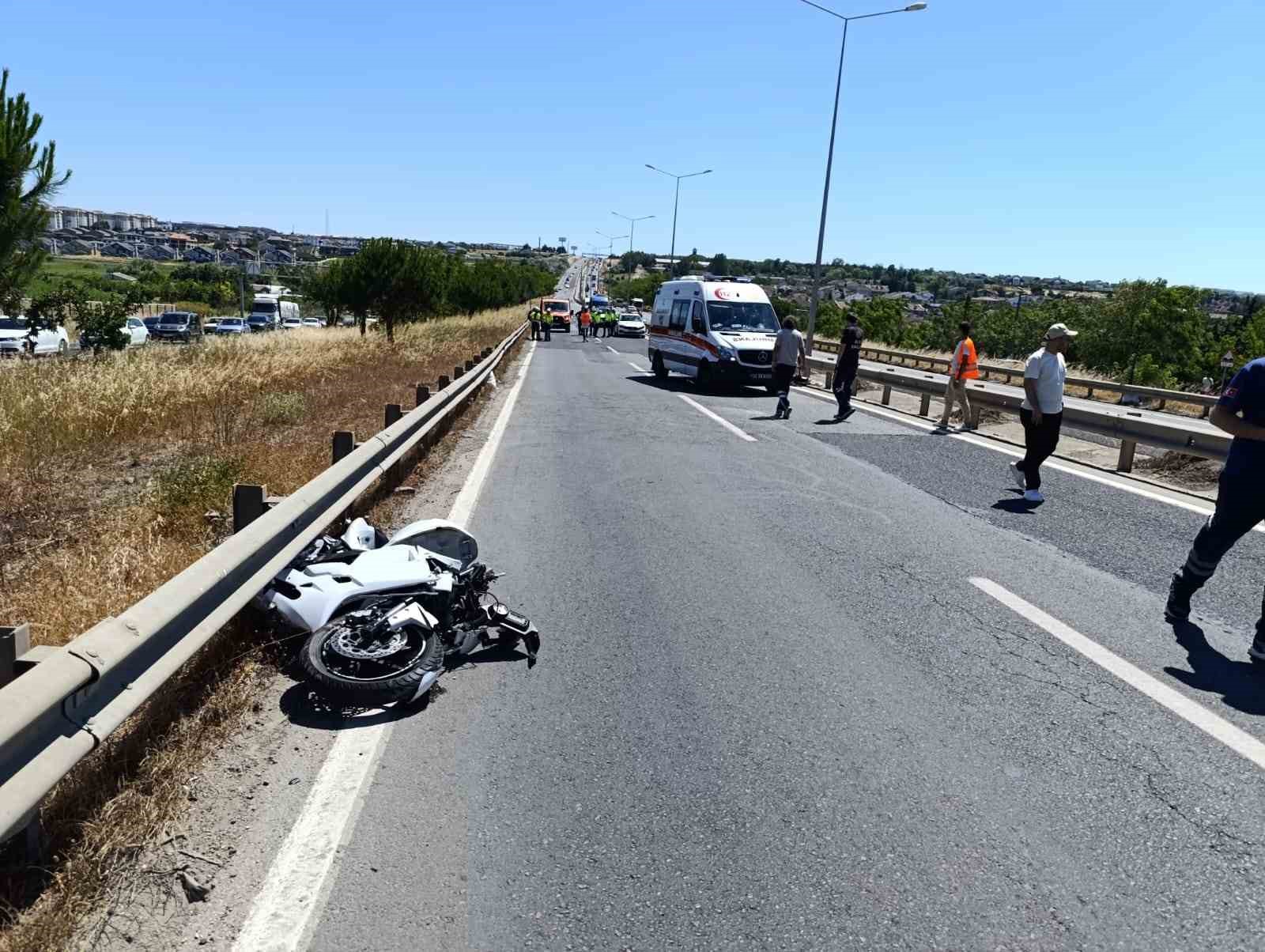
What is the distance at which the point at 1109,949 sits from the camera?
2.92 meters

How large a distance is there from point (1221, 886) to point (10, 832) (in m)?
3.50

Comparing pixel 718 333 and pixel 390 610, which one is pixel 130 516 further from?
pixel 718 333

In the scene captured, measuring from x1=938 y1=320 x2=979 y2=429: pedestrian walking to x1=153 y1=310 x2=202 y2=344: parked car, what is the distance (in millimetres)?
33473

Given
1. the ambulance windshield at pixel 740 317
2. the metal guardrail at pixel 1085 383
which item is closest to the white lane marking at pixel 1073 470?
the ambulance windshield at pixel 740 317

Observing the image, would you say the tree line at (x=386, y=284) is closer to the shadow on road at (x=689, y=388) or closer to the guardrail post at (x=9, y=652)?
the shadow on road at (x=689, y=388)

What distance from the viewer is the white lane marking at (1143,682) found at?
438cm

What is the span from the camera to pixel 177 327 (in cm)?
4541

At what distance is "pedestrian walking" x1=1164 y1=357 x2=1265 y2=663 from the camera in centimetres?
575

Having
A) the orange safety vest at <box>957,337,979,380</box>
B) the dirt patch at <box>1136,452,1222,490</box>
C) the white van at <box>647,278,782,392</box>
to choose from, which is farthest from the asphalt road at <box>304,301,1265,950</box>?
the white van at <box>647,278,782,392</box>

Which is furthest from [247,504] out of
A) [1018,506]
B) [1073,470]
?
[1073,470]

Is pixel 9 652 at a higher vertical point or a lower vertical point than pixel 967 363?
lower

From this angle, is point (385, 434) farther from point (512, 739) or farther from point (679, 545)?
point (512, 739)

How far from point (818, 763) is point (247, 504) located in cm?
288

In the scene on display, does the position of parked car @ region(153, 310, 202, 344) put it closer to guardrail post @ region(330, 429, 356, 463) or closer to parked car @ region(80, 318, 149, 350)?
parked car @ region(80, 318, 149, 350)
